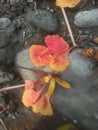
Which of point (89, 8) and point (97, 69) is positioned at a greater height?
point (89, 8)

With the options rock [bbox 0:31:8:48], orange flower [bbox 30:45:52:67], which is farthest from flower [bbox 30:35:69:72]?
rock [bbox 0:31:8:48]

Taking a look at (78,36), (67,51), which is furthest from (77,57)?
(78,36)

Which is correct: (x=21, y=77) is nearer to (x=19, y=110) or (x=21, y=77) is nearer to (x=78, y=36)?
(x=19, y=110)

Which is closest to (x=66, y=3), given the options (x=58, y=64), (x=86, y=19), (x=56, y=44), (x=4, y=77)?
(x=86, y=19)

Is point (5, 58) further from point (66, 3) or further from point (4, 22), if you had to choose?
point (66, 3)

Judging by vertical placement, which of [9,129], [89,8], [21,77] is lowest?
[9,129]

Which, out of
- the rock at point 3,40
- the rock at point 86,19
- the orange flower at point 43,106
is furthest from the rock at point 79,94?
the rock at point 3,40

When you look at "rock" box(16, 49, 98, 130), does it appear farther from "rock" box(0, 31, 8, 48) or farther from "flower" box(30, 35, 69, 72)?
"rock" box(0, 31, 8, 48)

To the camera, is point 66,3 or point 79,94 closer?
point 79,94
